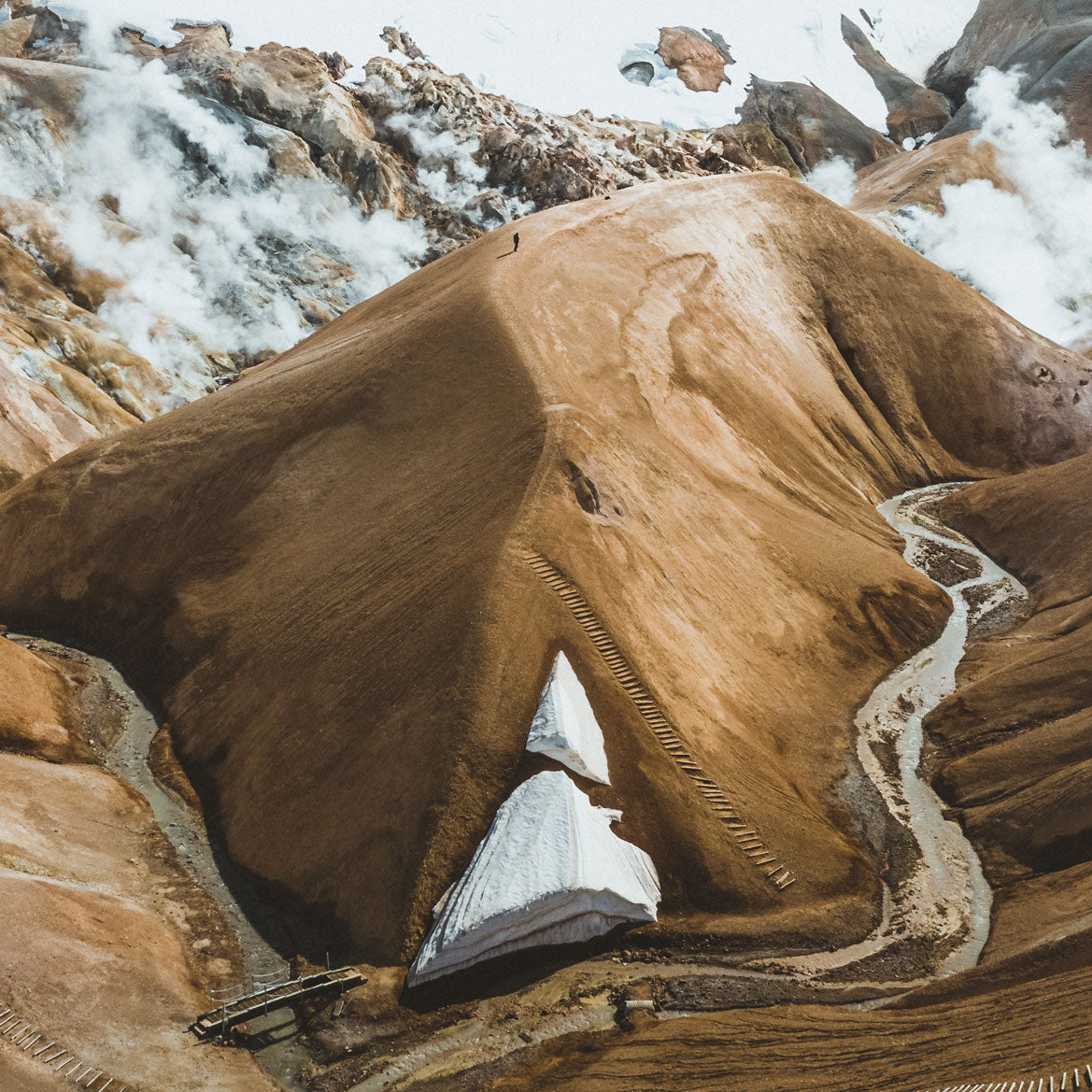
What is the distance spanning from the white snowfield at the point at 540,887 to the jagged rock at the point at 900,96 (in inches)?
4411

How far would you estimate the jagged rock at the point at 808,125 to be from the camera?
110375mm

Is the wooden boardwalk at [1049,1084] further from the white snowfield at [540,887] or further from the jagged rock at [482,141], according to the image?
the jagged rock at [482,141]

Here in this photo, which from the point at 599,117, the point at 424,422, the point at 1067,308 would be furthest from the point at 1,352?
the point at 1067,308

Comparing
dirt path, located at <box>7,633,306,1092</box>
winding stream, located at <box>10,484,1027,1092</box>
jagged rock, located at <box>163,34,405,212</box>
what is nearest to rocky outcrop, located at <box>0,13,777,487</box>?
jagged rock, located at <box>163,34,405,212</box>

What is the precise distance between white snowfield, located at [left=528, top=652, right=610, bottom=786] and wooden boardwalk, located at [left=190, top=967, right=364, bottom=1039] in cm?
669

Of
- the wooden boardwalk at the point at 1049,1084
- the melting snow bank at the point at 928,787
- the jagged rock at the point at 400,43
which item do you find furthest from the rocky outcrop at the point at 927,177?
the wooden boardwalk at the point at 1049,1084

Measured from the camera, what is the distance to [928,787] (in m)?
33.8

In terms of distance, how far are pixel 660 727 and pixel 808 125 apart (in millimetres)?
96034

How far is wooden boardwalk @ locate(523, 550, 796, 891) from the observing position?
92.1 ft

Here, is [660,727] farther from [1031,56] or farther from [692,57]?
Result: [1031,56]

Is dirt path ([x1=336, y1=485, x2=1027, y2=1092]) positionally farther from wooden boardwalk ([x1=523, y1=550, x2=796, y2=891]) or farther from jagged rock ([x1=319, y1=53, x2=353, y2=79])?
jagged rock ([x1=319, y1=53, x2=353, y2=79])

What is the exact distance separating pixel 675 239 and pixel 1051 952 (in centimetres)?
3991

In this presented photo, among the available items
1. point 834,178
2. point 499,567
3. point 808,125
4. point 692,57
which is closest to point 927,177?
point 834,178

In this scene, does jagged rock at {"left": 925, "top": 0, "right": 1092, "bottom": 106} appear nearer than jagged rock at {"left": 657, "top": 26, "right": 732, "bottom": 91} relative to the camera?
Yes
